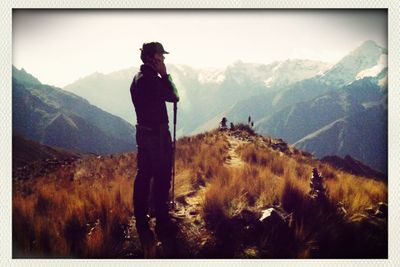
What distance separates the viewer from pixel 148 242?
459cm

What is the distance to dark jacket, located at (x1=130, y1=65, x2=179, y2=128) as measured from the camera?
173 inches

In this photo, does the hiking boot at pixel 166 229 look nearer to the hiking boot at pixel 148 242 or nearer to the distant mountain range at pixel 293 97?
the hiking boot at pixel 148 242

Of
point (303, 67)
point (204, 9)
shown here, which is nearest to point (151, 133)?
point (204, 9)

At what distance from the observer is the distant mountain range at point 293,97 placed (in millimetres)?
6207

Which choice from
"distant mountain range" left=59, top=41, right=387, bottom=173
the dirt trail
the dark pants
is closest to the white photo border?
"distant mountain range" left=59, top=41, right=387, bottom=173

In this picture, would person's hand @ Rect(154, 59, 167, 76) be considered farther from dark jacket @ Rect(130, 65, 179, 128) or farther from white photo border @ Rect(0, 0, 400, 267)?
white photo border @ Rect(0, 0, 400, 267)

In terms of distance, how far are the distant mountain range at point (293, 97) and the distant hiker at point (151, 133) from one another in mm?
828

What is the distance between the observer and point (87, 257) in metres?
4.80

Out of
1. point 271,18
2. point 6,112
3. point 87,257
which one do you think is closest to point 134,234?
point 87,257

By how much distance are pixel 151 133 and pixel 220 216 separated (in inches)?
55.0

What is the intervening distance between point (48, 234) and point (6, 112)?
2.09 m

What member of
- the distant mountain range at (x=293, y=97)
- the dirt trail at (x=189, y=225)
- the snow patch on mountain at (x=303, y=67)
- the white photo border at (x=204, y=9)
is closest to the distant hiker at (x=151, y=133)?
the dirt trail at (x=189, y=225)

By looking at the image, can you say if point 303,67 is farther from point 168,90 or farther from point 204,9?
point 168,90
